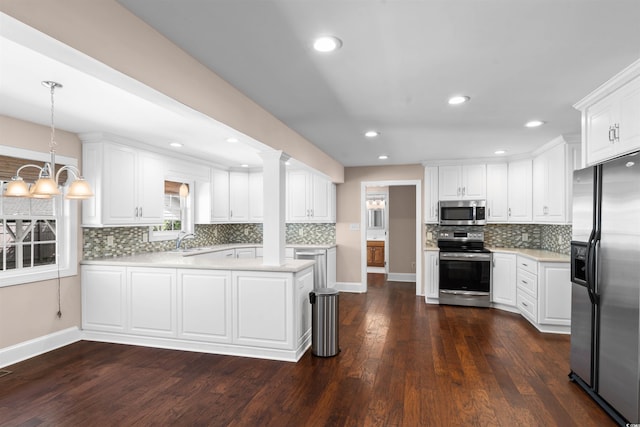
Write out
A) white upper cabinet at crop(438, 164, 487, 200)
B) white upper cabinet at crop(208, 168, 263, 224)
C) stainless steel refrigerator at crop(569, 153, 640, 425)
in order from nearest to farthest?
1. stainless steel refrigerator at crop(569, 153, 640, 425)
2. white upper cabinet at crop(438, 164, 487, 200)
3. white upper cabinet at crop(208, 168, 263, 224)

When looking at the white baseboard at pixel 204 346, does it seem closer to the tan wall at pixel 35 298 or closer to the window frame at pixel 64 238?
the tan wall at pixel 35 298

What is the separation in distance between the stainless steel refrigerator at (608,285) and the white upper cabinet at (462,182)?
119 inches

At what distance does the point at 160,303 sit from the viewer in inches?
155

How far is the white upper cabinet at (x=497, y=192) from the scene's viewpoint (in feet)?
19.3

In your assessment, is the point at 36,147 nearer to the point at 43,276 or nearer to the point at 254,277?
the point at 43,276

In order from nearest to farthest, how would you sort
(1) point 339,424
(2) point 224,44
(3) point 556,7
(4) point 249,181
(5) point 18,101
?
(3) point 556,7, (2) point 224,44, (1) point 339,424, (5) point 18,101, (4) point 249,181

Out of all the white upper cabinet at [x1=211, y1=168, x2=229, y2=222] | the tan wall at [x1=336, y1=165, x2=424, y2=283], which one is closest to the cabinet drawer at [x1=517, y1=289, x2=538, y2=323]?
the tan wall at [x1=336, y1=165, x2=424, y2=283]

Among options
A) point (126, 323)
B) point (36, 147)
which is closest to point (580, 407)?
point (126, 323)

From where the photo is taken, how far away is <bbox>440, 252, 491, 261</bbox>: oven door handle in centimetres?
563

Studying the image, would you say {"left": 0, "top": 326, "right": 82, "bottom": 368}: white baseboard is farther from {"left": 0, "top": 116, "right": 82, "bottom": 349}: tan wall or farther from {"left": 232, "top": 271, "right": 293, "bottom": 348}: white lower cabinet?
{"left": 232, "top": 271, "right": 293, "bottom": 348}: white lower cabinet

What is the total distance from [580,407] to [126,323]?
429cm

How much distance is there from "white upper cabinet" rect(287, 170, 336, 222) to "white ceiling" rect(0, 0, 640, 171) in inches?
104

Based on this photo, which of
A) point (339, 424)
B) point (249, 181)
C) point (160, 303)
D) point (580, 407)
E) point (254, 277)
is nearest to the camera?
point (339, 424)

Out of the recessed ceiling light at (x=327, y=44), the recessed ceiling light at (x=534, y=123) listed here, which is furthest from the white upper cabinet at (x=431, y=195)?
Answer: the recessed ceiling light at (x=327, y=44)
